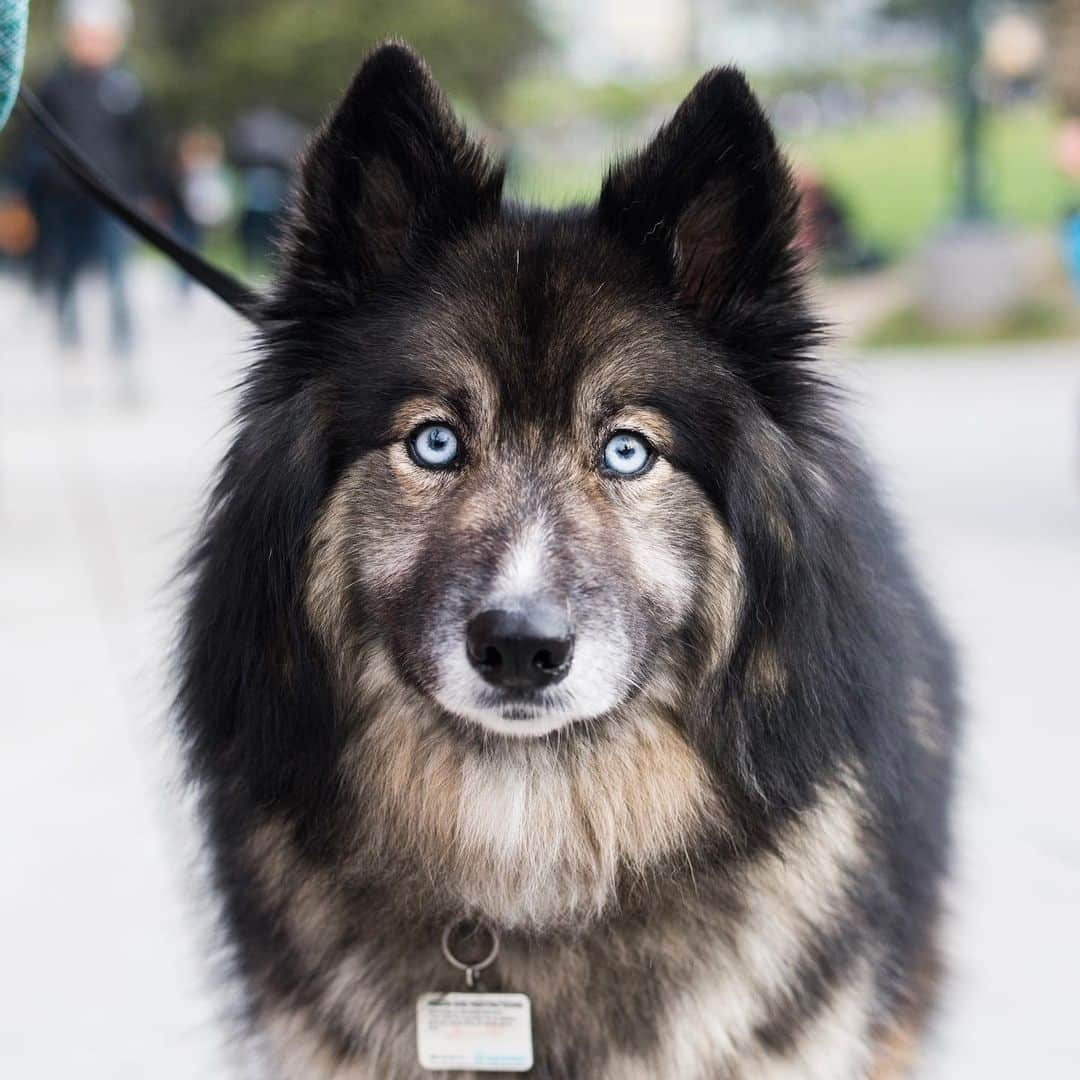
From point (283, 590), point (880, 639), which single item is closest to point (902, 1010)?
point (880, 639)

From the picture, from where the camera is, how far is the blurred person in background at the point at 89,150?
37.8 ft

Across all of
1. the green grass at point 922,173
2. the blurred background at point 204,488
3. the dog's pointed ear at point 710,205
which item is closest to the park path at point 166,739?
the blurred background at point 204,488

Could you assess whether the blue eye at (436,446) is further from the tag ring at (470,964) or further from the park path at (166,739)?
the tag ring at (470,964)

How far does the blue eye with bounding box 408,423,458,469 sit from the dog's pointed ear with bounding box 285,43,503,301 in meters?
0.31

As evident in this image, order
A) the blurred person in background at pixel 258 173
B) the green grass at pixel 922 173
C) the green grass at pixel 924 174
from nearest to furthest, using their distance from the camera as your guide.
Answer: the blurred person in background at pixel 258 173 < the green grass at pixel 922 173 < the green grass at pixel 924 174

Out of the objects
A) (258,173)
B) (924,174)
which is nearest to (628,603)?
(258,173)

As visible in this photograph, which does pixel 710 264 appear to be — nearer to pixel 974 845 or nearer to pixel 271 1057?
pixel 271 1057

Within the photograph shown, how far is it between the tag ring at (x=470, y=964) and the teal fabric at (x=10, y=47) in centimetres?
162

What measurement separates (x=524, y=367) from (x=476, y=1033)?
1.14m

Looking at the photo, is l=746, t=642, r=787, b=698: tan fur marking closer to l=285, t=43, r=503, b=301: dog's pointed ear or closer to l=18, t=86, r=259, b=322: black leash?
l=285, t=43, r=503, b=301: dog's pointed ear

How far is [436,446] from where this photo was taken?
101 inches

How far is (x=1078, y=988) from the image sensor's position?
3.66 meters

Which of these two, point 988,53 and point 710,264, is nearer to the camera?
point 710,264

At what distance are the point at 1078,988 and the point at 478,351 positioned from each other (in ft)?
7.46
